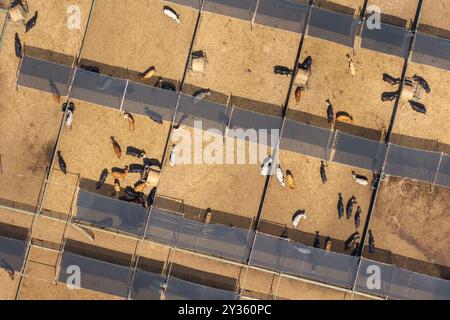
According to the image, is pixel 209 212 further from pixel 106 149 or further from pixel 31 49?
pixel 31 49

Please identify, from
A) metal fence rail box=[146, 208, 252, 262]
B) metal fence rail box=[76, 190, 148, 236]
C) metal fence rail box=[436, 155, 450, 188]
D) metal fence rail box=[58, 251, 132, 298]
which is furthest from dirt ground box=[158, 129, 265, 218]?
metal fence rail box=[436, 155, 450, 188]

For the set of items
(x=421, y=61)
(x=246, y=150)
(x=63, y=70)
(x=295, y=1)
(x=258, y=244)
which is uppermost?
(x=295, y=1)

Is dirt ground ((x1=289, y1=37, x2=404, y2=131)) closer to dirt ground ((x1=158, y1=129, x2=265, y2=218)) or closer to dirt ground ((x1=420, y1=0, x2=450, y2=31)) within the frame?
dirt ground ((x1=420, y1=0, x2=450, y2=31))

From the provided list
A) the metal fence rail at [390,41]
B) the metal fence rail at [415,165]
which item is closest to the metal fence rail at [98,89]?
the metal fence rail at [390,41]

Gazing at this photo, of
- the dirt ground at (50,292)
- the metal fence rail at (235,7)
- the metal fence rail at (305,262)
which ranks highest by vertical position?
the metal fence rail at (235,7)

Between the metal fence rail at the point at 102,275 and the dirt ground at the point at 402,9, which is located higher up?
the dirt ground at the point at 402,9

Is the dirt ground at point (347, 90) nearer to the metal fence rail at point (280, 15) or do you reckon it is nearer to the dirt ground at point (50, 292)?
the metal fence rail at point (280, 15)

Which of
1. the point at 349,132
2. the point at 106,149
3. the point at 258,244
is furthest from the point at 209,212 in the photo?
the point at 349,132
